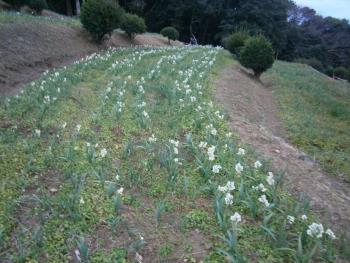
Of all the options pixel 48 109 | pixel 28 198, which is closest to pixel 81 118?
pixel 48 109

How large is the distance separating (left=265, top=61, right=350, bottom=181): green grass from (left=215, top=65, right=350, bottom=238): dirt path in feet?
1.35

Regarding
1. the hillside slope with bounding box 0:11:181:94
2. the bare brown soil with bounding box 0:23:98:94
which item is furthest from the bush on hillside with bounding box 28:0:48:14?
the bare brown soil with bounding box 0:23:98:94

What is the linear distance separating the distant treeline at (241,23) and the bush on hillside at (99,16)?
21138mm

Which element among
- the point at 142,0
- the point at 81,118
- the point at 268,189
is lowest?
the point at 142,0

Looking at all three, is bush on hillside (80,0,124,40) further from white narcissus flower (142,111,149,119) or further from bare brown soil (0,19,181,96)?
white narcissus flower (142,111,149,119)

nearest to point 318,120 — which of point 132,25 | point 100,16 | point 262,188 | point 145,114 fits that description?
point 145,114

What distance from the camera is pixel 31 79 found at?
36.5 ft

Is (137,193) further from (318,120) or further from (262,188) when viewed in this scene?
(318,120)

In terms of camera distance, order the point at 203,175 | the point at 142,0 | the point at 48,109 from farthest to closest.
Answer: the point at 142,0 → the point at 48,109 → the point at 203,175

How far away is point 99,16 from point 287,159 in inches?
533

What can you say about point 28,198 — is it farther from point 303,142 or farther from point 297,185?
point 303,142

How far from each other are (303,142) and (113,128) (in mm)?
4439

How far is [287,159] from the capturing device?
6691 millimetres

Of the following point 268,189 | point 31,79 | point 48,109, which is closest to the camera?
point 268,189
